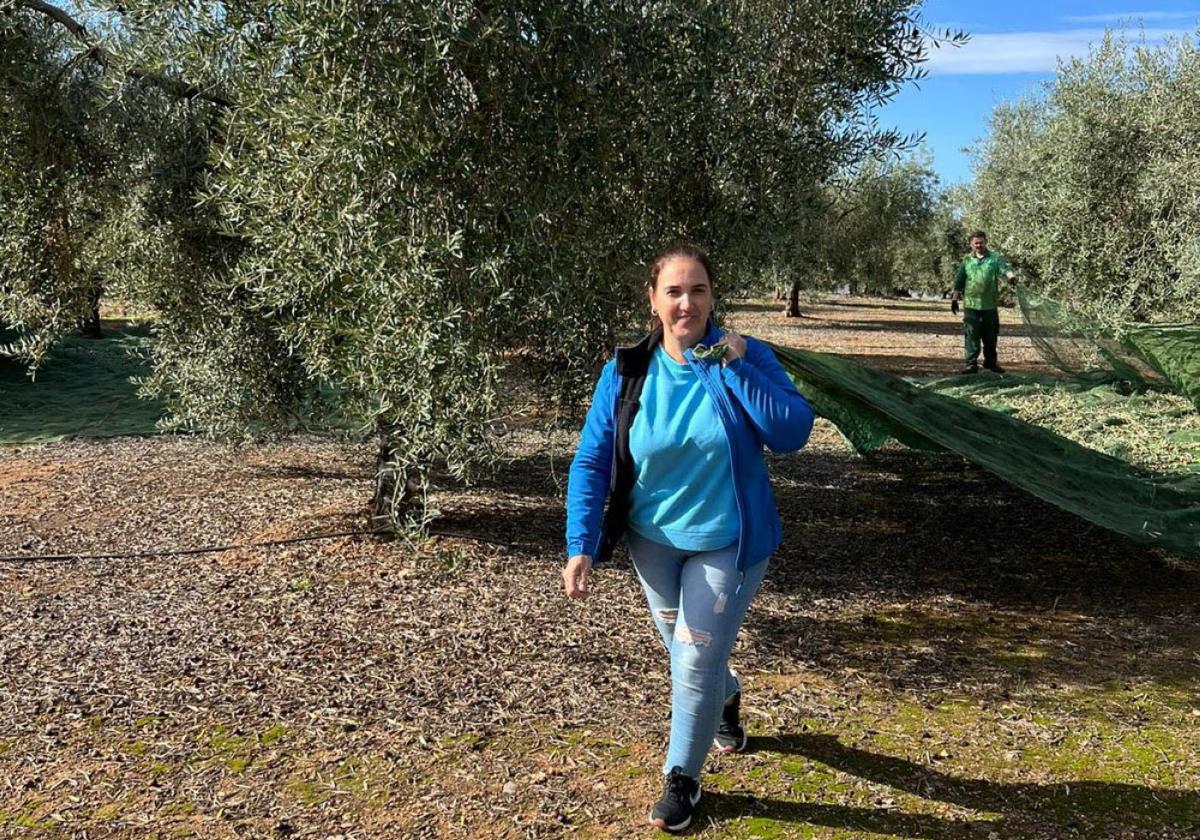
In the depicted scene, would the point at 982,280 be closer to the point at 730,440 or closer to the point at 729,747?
the point at 729,747

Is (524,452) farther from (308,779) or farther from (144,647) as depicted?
(308,779)

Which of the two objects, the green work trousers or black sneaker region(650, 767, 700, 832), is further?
the green work trousers

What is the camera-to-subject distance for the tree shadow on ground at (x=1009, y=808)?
3.52 metres

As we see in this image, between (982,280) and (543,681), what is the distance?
1252 centimetres

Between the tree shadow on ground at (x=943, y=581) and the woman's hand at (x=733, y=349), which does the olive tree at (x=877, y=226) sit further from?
the woman's hand at (x=733, y=349)

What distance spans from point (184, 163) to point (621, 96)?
11.8 feet

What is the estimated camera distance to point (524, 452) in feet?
34.5

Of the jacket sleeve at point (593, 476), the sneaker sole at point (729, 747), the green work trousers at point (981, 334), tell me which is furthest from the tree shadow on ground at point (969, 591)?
the green work trousers at point (981, 334)

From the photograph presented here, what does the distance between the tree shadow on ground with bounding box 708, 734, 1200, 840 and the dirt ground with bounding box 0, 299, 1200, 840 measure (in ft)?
0.04

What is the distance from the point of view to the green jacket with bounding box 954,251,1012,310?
49.0 feet

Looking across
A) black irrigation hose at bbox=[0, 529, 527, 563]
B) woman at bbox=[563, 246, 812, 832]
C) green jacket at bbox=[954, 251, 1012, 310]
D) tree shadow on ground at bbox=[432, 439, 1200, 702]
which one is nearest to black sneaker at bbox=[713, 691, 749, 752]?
woman at bbox=[563, 246, 812, 832]

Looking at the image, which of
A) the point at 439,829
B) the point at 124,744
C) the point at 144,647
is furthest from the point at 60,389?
the point at 439,829

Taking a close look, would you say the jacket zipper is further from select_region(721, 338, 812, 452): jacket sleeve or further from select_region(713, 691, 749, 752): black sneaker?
select_region(713, 691, 749, 752): black sneaker

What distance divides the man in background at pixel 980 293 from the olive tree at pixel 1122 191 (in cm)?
69
